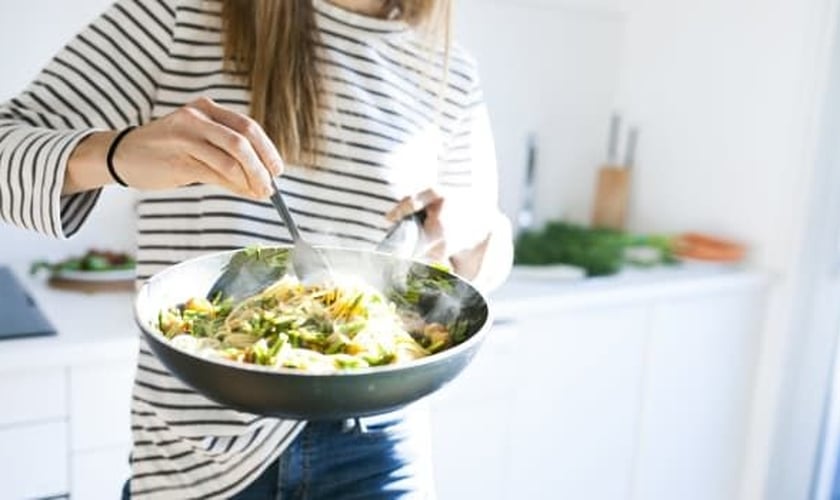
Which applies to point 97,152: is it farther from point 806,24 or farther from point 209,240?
point 806,24

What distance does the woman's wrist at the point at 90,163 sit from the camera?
0.69m

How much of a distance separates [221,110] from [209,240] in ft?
0.61

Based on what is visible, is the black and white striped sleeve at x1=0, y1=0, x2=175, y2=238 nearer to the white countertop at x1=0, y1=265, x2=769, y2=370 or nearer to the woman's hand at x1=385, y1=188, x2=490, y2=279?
the woman's hand at x1=385, y1=188, x2=490, y2=279

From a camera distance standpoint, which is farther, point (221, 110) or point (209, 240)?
point (209, 240)

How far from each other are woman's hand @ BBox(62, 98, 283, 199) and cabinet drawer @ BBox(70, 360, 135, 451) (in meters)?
0.62

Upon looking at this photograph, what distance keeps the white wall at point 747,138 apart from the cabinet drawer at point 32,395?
1.54 meters

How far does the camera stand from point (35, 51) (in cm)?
158

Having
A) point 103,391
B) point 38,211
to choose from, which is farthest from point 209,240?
point 103,391

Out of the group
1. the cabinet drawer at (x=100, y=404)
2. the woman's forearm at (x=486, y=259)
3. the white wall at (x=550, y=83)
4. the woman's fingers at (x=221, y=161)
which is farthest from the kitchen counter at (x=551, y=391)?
the woman's fingers at (x=221, y=161)

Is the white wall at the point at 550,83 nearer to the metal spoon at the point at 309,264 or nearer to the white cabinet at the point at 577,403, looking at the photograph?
the white cabinet at the point at 577,403

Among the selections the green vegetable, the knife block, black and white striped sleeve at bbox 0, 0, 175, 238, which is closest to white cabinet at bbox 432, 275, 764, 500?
the green vegetable

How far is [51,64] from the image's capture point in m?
0.77

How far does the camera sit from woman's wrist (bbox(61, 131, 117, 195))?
692 millimetres

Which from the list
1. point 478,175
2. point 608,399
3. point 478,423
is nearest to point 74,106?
point 478,175
